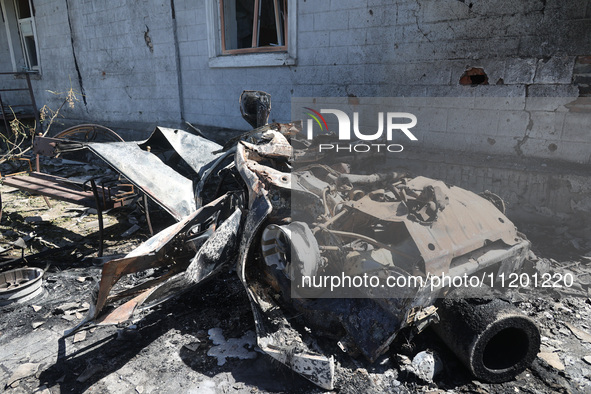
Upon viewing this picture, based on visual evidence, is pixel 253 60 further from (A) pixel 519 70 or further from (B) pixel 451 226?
(B) pixel 451 226

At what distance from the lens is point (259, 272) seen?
2902 millimetres

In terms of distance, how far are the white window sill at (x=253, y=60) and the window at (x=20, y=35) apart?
6953mm

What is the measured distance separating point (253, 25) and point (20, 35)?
8666mm

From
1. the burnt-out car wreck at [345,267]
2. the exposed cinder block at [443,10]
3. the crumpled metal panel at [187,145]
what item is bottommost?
the burnt-out car wreck at [345,267]

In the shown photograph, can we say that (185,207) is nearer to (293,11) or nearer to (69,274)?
(69,274)

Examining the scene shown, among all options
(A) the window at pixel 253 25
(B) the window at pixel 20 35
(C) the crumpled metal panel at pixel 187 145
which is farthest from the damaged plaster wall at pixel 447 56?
(B) the window at pixel 20 35

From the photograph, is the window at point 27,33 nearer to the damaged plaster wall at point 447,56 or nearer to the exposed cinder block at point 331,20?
the damaged plaster wall at point 447,56

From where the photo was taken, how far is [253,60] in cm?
625

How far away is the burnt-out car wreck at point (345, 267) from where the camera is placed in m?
2.38

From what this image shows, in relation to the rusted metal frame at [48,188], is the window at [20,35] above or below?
above

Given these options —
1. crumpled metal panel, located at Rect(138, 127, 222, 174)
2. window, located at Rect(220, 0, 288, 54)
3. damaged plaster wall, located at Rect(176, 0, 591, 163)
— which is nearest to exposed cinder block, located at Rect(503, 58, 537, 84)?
damaged plaster wall, located at Rect(176, 0, 591, 163)

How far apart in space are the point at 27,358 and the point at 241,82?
510 centimetres

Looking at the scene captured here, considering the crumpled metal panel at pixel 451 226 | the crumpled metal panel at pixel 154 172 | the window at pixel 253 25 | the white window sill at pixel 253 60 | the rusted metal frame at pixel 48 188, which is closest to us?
the crumpled metal panel at pixel 451 226

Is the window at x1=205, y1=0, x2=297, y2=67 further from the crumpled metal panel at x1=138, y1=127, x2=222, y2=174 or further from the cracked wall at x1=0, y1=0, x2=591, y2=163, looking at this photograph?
the crumpled metal panel at x1=138, y1=127, x2=222, y2=174
